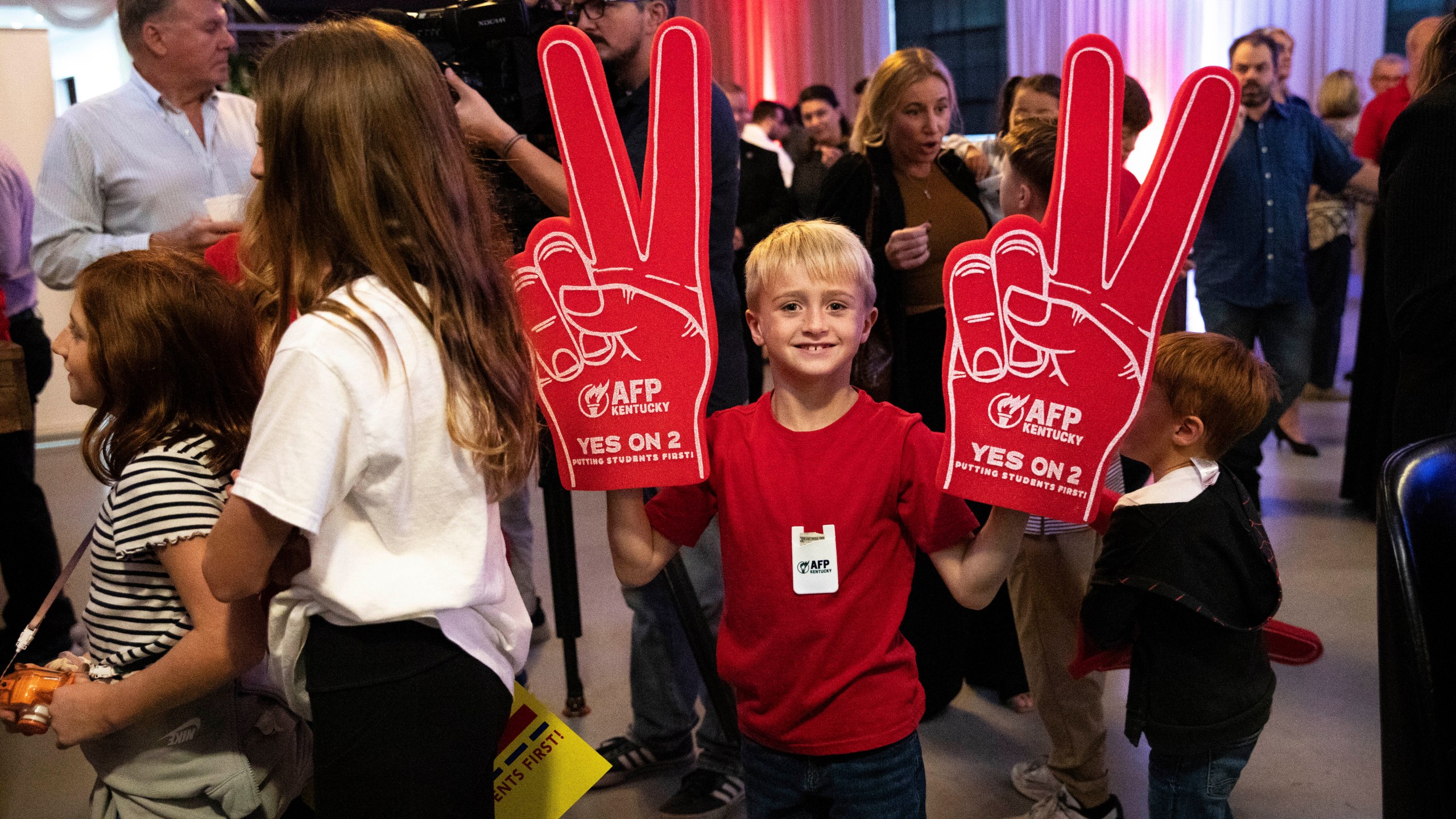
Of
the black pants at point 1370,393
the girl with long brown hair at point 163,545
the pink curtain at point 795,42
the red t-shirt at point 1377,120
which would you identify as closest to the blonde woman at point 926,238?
the girl with long brown hair at point 163,545

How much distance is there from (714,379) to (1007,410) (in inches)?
20.8

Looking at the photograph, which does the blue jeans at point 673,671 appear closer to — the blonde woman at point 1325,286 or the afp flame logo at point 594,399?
the afp flame logo at point 594,399

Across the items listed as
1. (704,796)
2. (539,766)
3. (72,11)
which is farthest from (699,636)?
(72,11)

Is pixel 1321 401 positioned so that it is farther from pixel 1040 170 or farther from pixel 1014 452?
pixel 1014 452

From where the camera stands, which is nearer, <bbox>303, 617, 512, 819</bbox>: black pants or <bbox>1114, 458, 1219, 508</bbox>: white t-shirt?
<bbox>303, 617, 512, 819</bbox>: black pants

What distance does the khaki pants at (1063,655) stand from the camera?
66.9 inches

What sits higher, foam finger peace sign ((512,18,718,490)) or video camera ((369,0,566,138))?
video camera ((369,0,566,138))

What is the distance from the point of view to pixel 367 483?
3.18 feet

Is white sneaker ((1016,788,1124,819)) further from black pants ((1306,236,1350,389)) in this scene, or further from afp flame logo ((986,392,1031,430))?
black pants ((1306,236,1350,389))

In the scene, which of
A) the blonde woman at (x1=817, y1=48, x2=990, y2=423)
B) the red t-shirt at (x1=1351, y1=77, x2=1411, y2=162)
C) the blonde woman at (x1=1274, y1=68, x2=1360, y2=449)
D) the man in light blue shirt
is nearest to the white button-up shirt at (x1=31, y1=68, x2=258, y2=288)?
the man in light blue shirt

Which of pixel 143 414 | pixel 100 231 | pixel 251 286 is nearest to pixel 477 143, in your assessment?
pixel 251 286

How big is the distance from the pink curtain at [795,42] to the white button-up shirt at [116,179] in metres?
7.27

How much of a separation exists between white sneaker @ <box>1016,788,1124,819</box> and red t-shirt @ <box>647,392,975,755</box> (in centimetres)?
68

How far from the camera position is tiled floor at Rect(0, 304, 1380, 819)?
6.17 ft
